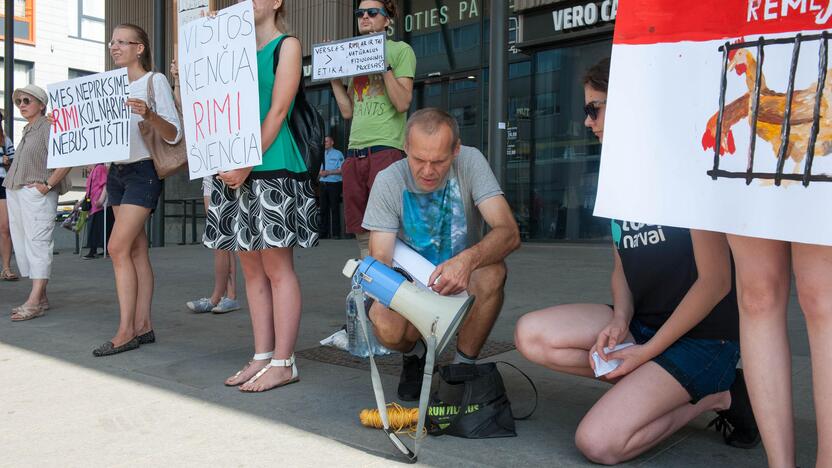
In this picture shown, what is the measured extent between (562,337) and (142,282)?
2.64 m

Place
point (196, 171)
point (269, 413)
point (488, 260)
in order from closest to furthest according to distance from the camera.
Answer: point (488, 260) → point (269, 413) → point (196, 171)

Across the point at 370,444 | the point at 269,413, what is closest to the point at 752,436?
the point at 370,444

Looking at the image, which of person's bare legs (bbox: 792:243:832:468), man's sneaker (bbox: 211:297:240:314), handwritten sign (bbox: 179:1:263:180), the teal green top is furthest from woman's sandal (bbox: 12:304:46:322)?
person's bare legs (bbox: 792:243:832:468)

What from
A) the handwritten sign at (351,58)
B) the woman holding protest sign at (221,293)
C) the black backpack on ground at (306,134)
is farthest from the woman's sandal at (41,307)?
the black backpack on ground at (306,134)

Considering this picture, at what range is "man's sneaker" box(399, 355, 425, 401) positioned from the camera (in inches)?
122

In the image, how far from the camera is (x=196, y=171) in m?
3.50

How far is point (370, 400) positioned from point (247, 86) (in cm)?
147

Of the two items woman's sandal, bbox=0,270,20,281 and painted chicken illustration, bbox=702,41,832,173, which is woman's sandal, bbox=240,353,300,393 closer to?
painted chicken illustration, bbox=702,41,832,173

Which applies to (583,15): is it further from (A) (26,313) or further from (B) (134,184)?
(A) (26,313)

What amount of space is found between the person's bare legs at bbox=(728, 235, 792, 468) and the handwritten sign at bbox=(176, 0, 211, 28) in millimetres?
2810

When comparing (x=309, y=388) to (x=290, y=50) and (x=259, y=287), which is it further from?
(x=290, y=50)

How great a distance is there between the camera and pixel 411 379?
3145mm

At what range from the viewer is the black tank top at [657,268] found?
2.61m

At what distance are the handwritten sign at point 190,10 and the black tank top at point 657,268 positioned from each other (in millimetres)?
2342
